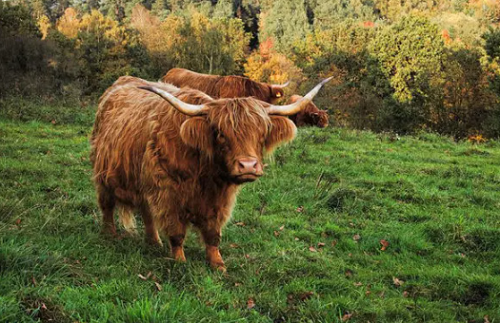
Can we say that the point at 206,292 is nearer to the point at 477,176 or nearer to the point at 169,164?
the point at 169,164

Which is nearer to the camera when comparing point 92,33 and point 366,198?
point 366,198

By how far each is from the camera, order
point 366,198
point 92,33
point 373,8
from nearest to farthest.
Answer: point 366,198
point 92,33
point 373,8

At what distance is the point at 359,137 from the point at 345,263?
9075 mm

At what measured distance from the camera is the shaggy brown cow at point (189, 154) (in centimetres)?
405

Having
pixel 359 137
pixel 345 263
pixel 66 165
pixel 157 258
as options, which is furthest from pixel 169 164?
pixel 359 137

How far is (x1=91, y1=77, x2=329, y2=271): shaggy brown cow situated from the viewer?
4051 mm

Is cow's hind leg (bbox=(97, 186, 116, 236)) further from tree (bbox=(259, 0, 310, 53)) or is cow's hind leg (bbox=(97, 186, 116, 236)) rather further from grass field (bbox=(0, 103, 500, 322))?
tree (bbox=(259, 0, 310, 53))

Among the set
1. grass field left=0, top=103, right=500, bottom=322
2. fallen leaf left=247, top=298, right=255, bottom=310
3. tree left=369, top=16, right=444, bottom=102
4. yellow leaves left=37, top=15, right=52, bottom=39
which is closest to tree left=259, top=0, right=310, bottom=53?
tree left=369, top=16, right=444, bottom=102

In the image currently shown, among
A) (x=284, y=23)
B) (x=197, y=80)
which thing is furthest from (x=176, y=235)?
(x=284, y=23)

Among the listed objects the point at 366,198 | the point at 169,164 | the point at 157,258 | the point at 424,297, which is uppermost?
the point at 169,164

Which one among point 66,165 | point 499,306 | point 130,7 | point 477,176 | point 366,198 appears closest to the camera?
point 499,306

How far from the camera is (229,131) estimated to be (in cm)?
400

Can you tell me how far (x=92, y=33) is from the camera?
137 ft

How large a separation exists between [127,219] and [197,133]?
6.02 ft
